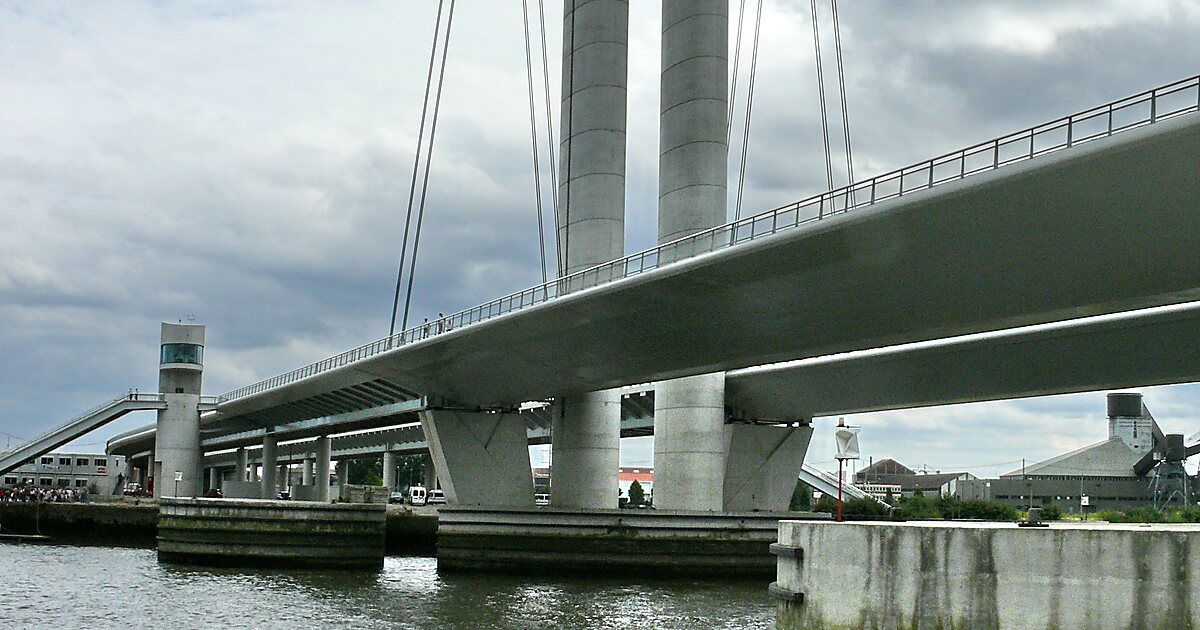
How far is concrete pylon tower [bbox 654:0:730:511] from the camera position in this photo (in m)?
59.4

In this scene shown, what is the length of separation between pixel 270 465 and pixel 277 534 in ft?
187

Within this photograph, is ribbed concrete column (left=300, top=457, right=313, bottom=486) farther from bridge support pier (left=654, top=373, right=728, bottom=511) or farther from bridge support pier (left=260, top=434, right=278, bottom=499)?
bridge support pier (left=654, top=373, right=728, bottom=511)

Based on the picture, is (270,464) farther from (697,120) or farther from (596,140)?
(697,120)

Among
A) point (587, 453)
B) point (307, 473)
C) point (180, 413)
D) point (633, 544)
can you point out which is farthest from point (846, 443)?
point (307, 473)

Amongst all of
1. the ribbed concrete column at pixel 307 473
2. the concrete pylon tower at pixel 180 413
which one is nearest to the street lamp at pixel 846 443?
the concrete pylon tower at pixel 180 413

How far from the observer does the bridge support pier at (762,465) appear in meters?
63.3

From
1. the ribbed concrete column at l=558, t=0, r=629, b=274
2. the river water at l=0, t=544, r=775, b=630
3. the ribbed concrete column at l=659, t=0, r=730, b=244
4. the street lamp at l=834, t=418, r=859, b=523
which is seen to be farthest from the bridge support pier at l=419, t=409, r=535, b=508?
the street lamp at l=834, t=418, r=859, b=523

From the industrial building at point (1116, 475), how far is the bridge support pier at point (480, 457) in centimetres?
2570

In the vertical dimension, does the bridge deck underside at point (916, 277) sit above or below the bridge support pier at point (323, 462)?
above

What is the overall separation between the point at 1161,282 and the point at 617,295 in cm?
1751

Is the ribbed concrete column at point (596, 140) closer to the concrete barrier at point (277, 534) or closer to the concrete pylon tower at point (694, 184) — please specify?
the concrete pylon tower at point (694, 184)

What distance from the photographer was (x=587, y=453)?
63.5m

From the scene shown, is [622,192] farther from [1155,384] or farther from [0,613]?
[0,613]

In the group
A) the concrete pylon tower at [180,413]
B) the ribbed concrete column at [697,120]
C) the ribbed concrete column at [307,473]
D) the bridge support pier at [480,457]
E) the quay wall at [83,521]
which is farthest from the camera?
the ribbed concrete column at [307,473]
